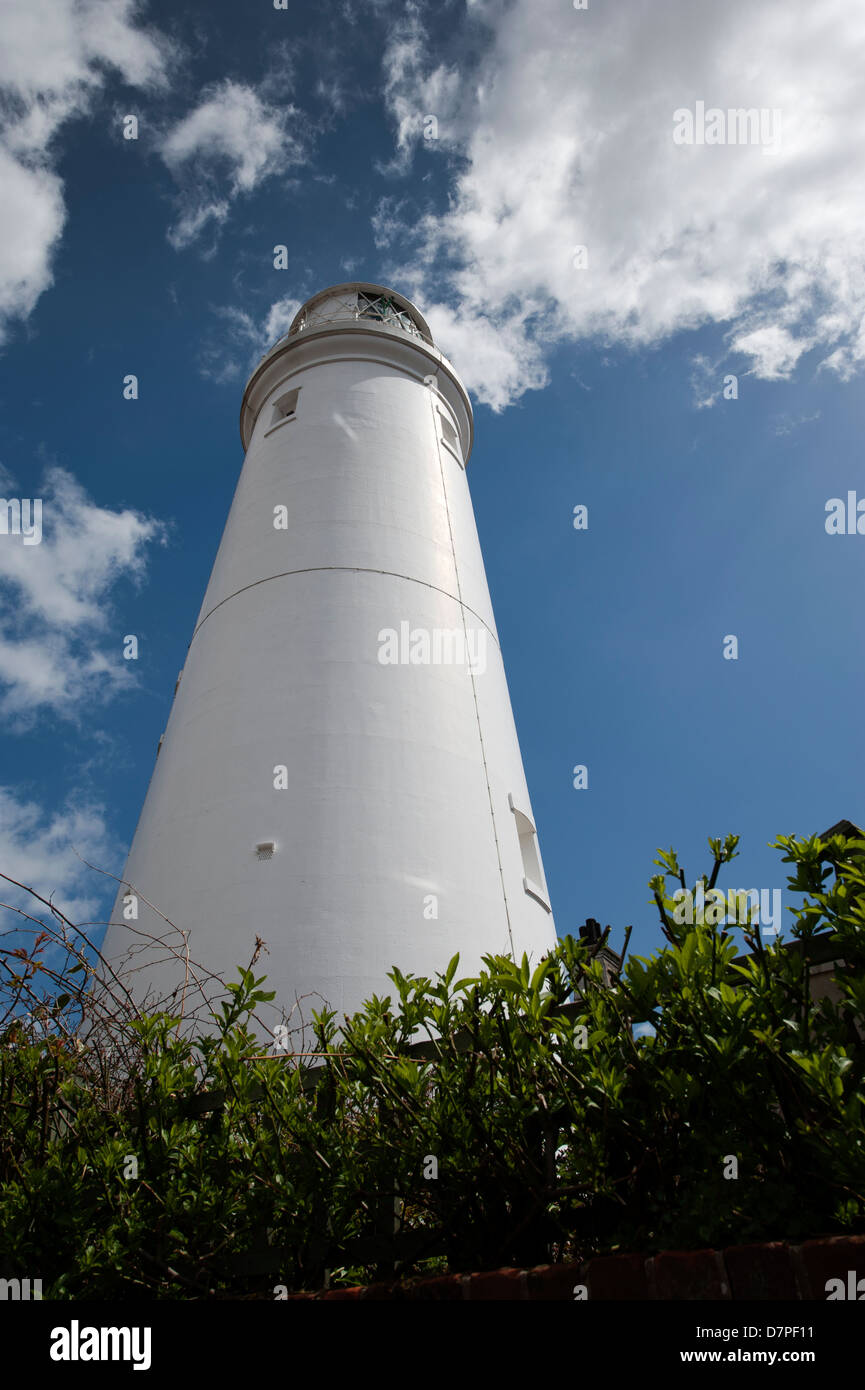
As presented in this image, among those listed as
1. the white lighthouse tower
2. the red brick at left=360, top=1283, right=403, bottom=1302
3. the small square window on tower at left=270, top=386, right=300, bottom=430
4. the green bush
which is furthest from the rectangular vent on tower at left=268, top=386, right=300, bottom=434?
the red brick at left=360, top=1283, right=403, bottom=1302

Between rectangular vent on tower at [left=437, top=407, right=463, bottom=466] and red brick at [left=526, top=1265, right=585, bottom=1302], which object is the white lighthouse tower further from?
red brick at [left=526, top=1265, right=585, bottom=1302]

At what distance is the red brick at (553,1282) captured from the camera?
2.05 m

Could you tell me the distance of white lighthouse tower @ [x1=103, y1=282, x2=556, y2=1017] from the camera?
6.70 metres

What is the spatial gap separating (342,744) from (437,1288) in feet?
18.0

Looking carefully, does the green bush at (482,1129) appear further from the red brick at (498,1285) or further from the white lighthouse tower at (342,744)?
the white lighthouse tower at (342,744)

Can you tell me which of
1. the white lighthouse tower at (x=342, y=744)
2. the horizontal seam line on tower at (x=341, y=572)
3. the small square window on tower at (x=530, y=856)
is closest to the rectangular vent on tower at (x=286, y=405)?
the white lighthouse tower at (x=342, y=744)

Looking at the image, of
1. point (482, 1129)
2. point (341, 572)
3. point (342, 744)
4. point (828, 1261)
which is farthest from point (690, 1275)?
point (341, 572)

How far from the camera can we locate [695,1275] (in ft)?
6.17

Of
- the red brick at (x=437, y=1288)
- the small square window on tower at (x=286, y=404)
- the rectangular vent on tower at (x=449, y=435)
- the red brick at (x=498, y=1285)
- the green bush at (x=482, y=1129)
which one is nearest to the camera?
the green bush at (x=482, y=1129)

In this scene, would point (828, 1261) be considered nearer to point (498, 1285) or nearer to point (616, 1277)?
point (616, 1277)

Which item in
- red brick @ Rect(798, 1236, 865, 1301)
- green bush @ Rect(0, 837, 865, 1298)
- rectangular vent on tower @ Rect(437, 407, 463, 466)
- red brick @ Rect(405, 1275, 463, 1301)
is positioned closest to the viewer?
red brick @ Rect(798, 1236, 865, 1301)

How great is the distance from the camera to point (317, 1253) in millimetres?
2676

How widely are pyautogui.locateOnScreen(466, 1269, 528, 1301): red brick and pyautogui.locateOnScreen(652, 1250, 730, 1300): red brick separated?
39cm

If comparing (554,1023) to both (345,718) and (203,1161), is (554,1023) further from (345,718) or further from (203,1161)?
(345,718)
